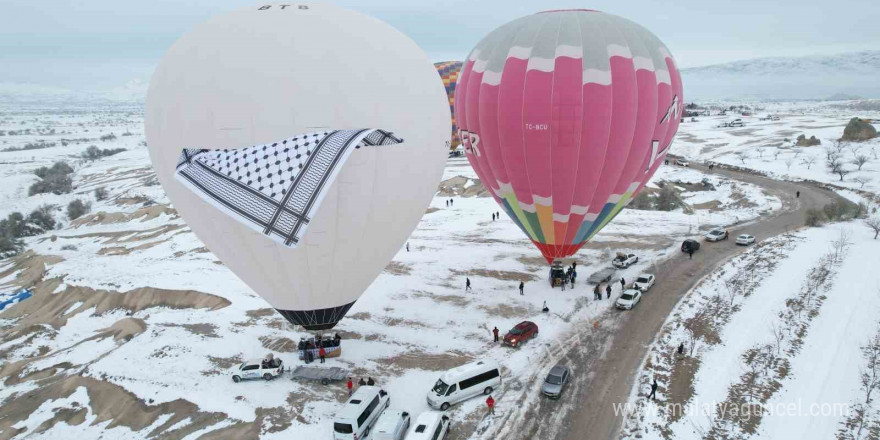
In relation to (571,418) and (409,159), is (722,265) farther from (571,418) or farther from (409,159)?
(409,159)

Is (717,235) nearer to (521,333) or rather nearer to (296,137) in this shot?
(521,333)

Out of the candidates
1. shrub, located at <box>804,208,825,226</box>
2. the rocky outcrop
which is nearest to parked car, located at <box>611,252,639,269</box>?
shrub, located at <box>804,208,825,226</box>

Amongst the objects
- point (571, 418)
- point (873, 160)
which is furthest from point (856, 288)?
point (873, 160)

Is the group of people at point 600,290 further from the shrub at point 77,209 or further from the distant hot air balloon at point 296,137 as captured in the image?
the shrub at point 77,209

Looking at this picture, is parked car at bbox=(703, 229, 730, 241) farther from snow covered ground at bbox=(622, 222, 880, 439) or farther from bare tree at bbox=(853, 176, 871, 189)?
bare tree at bbox=(853, 176, 871, 189)

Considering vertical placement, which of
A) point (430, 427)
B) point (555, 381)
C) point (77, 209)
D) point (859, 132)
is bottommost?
point (77, 209)

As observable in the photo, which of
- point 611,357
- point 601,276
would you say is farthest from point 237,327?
point 601,276
